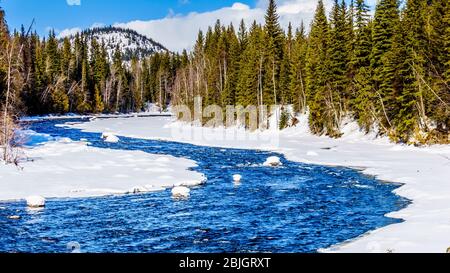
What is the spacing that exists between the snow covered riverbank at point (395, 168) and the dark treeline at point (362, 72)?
2.63 m

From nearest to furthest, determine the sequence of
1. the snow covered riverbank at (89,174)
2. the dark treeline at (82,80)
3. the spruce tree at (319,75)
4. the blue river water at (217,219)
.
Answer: the blue river water at (217,219), the snow covered riverbank at (89,174), the spruce tree at (319,75), the dark treeline at (82,80)

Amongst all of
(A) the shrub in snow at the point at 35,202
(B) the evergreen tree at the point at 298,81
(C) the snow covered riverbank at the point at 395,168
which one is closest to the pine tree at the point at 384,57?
(C) the snow covered riverbank at the point at 395,168

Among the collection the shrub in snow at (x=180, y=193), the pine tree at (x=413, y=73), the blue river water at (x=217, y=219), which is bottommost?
the blue river water at (x=217, y=219)

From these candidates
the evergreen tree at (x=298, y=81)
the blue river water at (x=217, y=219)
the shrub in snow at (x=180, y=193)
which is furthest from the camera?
the evergreen tree at (x=298, y=81)

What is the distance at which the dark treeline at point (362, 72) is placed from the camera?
131ft

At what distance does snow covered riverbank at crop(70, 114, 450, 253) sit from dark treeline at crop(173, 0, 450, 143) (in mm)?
2633

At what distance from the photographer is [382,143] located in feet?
149

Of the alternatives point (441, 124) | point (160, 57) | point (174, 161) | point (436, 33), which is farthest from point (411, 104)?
point (160, 57)

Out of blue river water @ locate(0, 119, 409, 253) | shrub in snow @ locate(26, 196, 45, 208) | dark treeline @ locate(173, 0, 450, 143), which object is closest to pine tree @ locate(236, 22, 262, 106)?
dark treeline @ locate(173, 0, 450, 143)

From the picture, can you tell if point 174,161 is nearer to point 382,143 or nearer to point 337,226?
point 337,226

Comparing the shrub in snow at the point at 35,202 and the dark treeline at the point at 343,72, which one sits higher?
the dark treeline at the point at 343,72

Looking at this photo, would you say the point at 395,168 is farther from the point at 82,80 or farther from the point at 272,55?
the point at 82,80

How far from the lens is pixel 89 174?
26.2 meters

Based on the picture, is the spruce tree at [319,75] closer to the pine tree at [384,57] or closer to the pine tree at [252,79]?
the pine tree at [252,79]
